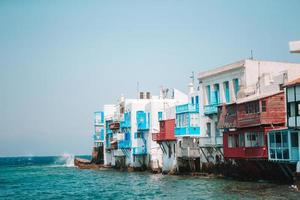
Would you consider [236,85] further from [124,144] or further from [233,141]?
[124,144]

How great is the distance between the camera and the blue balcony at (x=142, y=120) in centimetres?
7544

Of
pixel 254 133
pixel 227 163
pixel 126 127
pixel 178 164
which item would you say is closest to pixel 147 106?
pixel 126 127

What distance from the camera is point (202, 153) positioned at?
5862 cm

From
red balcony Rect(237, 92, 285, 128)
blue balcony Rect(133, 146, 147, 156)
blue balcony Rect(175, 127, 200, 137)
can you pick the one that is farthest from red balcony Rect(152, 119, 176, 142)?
red balcony Rect(237, 92, 285, 128)

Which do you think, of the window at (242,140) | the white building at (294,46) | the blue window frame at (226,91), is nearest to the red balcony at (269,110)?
the window at (242,140)

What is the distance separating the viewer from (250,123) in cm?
4588

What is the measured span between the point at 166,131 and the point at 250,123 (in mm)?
21769

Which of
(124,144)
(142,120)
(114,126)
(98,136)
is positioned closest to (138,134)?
(142,120)

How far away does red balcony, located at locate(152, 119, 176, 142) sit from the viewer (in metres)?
65.6

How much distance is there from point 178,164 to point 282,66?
18.9 meters

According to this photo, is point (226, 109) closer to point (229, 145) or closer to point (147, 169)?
point (229, 145)

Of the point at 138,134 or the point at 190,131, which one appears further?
the point at 138,134

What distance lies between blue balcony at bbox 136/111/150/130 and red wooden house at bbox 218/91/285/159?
24.9m

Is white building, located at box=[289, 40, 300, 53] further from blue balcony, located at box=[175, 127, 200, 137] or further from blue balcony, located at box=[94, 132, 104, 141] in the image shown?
blue balcony, located at box=[94, 132, 104, 141]
